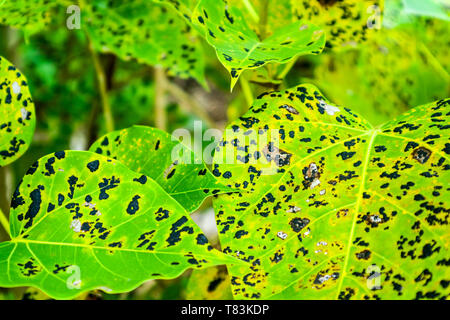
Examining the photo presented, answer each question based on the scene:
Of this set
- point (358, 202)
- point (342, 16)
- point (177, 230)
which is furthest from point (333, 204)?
point (342, 16)

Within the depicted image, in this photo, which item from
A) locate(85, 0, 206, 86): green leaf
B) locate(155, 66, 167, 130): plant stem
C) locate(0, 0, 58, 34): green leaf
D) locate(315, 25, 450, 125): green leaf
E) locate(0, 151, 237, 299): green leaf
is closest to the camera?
locate(0, 151, 237, 299): green leaf

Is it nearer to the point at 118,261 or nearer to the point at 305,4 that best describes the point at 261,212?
the point at 118,261

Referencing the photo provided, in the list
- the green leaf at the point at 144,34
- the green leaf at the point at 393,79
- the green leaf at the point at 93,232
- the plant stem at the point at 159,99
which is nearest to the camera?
the green leaf at the point at 93,232

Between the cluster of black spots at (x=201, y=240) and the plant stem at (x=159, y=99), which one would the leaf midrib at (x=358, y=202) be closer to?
the cluster of black spots at (x=201, y=240)

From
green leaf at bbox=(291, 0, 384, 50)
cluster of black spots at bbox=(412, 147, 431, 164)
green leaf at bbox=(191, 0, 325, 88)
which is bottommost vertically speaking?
cluster of black spots at bbox=(412, 147, 431, 164)

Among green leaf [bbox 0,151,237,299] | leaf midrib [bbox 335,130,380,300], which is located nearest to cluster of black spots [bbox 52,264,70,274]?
green leaf [bbox 0,151,237,299]

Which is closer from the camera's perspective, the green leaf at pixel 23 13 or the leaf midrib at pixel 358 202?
the leaf midrib at pixel 358 202

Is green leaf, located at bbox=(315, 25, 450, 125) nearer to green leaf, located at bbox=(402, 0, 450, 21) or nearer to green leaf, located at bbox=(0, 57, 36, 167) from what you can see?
green leaf, located at bbox=(402, 0, 450, 21)

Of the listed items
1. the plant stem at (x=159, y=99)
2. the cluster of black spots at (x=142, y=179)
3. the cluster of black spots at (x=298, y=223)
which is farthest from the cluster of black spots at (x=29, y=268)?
the plant stem at (x=159, y=99)
